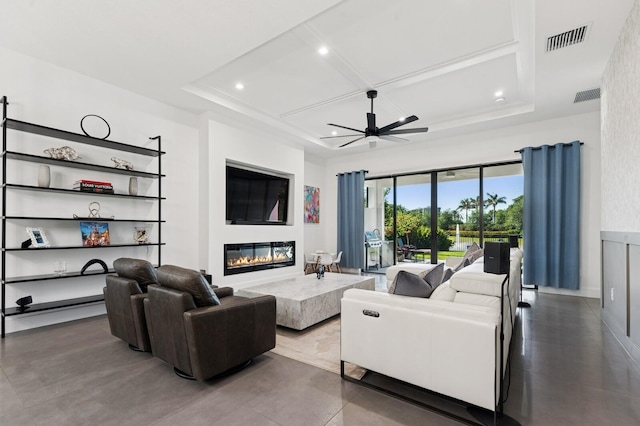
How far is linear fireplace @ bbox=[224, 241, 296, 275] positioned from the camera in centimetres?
534

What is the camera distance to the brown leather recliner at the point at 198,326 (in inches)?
85.3

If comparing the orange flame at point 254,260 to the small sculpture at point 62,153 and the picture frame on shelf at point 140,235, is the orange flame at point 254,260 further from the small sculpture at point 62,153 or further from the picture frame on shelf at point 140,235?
the small sculpture at point 62,153

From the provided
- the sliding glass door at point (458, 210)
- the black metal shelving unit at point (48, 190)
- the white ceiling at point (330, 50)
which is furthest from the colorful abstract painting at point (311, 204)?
the black metal shelving unit at point (48, 190)

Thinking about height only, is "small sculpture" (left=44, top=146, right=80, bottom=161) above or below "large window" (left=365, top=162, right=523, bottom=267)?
above

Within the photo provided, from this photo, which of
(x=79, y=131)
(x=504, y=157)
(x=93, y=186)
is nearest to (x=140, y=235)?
(x=93, y=186)

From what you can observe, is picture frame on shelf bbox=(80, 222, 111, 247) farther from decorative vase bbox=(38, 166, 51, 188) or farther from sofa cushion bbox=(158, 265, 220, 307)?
sofa cushion bbox=(158, 265, 220, 307)

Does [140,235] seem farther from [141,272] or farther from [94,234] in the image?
[141,272]

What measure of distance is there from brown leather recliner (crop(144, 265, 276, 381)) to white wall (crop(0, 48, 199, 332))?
2103 millimetres

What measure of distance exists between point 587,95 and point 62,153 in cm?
689

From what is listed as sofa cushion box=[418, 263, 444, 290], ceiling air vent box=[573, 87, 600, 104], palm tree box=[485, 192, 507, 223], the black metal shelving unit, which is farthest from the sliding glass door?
the black metal shelving unit

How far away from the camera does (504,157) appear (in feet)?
18.9

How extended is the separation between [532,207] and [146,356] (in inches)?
237

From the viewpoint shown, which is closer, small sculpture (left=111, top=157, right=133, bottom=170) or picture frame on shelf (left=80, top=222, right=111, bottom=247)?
picture frame on shelf (left=80, top=222, right=111, bottom=247)

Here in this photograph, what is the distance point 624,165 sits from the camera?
294cm
